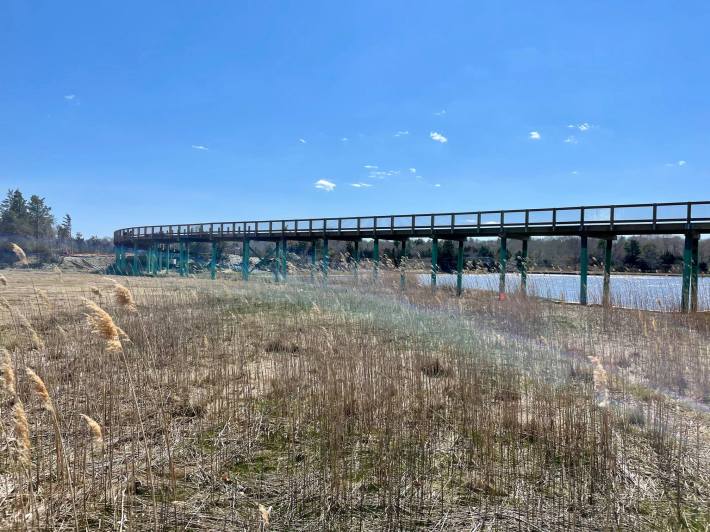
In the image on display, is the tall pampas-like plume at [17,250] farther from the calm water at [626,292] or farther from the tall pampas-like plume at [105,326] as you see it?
the calm water at [626,292]

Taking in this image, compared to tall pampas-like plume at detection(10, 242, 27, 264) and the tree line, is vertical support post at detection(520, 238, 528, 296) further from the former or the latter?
the tree line

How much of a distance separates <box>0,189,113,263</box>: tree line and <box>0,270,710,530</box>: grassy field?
61509mm

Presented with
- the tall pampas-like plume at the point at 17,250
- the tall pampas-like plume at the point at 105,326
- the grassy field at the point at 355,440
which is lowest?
the grassy field at the point at 355,440

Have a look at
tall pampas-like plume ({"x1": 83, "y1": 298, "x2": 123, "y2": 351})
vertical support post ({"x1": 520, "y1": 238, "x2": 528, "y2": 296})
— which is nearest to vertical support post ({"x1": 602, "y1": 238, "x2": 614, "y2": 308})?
vertical support post ({"x1": 520, "y1": 238, "x2": 528, "y2": 296})

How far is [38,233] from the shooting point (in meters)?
85.8

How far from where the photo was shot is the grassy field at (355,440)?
10.1ft

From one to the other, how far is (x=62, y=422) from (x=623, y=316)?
41.3 ft

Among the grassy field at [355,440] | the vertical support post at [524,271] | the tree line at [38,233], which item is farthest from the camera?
the tree line at [38,233]

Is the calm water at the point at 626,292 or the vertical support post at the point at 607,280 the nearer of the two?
the calm water at the point at 626,292

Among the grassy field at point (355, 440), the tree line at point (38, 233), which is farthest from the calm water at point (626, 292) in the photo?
the tree line at point (38, 233)

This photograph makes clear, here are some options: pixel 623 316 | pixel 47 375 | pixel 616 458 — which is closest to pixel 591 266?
pixel 623 316

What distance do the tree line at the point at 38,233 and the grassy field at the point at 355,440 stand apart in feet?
202

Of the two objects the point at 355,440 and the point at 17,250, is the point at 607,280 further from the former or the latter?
the point at 17,250

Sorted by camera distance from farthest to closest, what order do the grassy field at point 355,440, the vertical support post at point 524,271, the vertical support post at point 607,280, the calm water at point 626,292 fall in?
the vertical support post at point 524,271, the vertical support post at point 607,280, the calm water at point 626,292, the grassy field at point 355,440
